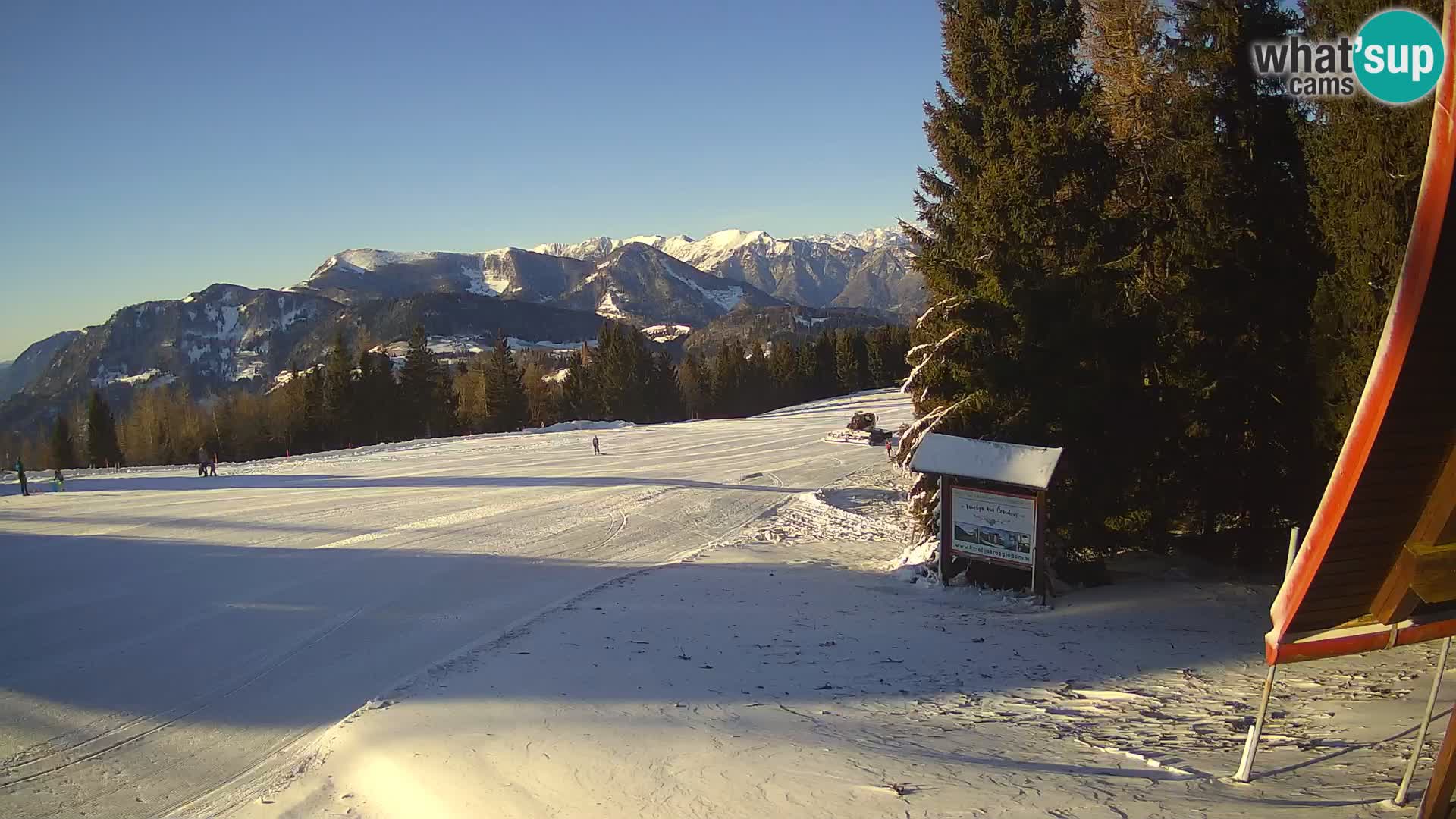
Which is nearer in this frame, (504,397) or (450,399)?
(504,397)

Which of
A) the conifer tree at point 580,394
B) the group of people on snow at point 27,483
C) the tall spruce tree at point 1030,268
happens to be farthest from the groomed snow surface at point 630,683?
the conifer tree at point 580,394

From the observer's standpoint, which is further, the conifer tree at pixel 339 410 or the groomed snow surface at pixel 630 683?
the conifer tree at pixel 339 410

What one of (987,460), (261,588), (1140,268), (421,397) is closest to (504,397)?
(421,397)

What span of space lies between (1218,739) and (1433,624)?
11.0ft

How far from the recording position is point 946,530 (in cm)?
1691

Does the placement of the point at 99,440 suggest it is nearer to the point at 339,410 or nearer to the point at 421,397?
the point at 339,410

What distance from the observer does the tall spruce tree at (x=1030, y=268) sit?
1648 cm

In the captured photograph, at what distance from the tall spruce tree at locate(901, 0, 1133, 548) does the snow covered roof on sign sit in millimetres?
1013

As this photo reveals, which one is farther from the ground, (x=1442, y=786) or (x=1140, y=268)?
(x=1140, y=268)

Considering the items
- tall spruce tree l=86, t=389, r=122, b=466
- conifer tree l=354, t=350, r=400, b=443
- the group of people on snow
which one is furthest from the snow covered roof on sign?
tall spruce tree l=86, t=389, r=122, b=466

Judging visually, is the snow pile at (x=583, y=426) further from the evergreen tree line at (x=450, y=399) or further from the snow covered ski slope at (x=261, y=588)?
the snow covered ski slope at (x=261, y=588)

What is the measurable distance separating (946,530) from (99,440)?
8448cm

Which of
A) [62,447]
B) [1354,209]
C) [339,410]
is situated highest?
[1354,209]

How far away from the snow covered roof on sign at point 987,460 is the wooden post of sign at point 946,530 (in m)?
0.42
